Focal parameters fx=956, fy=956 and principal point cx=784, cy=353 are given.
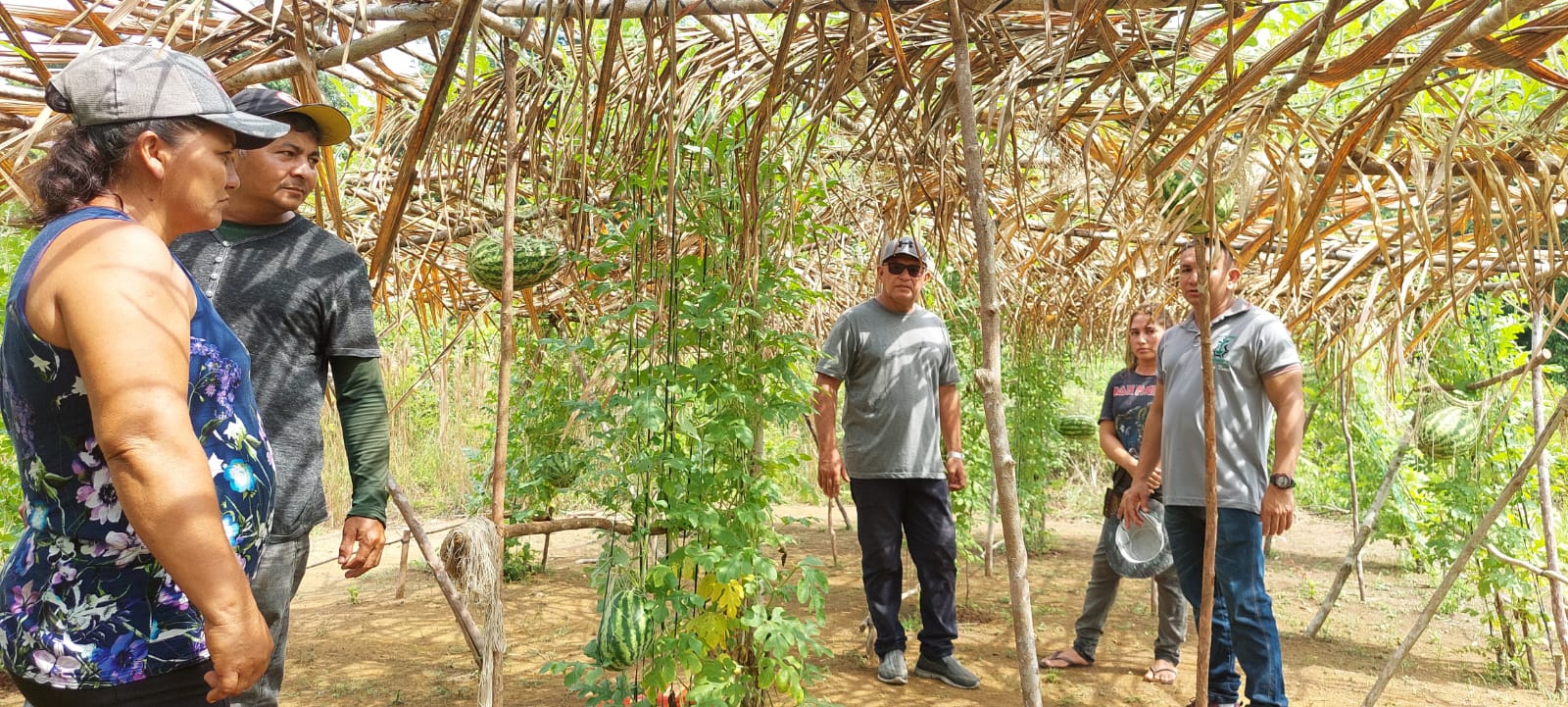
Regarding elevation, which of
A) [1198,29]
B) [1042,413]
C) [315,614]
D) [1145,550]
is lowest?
[315,614]

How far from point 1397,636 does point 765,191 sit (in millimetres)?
4639

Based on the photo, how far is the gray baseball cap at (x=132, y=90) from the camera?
1237mm

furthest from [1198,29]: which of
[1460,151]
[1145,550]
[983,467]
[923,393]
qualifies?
[983,467]

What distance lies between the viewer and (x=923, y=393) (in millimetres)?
3896

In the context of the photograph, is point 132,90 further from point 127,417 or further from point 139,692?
point 139,692

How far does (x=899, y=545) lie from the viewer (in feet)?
12.9

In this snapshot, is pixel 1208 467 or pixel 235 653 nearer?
pixel 235 653

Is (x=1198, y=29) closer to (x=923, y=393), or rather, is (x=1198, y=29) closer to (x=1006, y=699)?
(x=923, y=393)

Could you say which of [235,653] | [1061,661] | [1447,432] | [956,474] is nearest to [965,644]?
[1061,661]

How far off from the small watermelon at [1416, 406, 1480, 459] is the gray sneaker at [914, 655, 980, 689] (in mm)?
2536

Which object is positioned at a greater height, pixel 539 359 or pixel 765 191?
pixel 765 191

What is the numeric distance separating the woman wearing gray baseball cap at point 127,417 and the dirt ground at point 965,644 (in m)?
2.84

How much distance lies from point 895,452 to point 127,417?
2.99m

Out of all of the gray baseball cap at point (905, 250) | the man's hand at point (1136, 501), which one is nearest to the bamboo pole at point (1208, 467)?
the man's hand at point (1136, 501)
